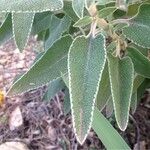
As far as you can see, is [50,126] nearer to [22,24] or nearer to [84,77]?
[22,24]

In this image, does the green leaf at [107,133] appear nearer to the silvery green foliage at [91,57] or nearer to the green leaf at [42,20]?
the silvery green foliage at [91,57]

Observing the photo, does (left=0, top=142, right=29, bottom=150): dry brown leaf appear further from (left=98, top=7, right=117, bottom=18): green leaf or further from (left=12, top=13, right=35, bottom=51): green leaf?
(left=98, top=7, right=117, bottom=18): green leaf

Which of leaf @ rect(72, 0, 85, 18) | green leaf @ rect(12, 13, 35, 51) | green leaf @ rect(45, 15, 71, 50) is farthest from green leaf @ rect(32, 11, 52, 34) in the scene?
leaf @ rect(72, 0, 85, 18)

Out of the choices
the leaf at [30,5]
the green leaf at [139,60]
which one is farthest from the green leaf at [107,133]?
the leaf at [30,5]

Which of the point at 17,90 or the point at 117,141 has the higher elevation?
the point at 17,90

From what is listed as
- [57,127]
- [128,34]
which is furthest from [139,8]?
[57,127]

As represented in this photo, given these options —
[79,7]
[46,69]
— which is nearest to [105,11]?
[79,7]

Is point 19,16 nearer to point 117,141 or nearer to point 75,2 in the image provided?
point 75,2
